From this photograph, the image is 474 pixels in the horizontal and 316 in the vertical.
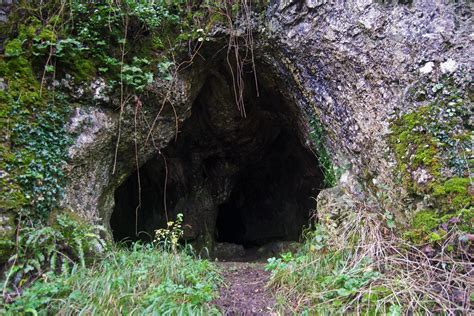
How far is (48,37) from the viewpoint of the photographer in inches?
130

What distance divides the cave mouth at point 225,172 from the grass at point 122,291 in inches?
81.8

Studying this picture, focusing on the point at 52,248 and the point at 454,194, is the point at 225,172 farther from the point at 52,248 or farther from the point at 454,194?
the point at 454,194

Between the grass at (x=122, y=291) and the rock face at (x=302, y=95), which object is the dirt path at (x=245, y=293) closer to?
the grass at (x=122, y=291)

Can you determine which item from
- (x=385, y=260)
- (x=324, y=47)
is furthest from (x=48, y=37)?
(x=385, y=260)

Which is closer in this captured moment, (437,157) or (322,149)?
(437,157)

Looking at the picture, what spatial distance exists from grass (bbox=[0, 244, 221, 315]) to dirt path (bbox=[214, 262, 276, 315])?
0.13m

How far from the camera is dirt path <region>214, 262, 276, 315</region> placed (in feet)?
8.57

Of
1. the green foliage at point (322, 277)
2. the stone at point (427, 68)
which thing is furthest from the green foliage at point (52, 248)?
the stone at point (427, 68)

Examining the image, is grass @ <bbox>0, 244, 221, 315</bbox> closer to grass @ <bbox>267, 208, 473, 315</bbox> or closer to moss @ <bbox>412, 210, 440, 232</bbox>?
grass @ <bbox>267, 208, 473, 315</bbox>

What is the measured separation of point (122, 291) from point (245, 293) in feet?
3.28

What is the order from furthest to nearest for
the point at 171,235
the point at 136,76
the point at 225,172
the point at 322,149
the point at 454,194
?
the point at 225,172
the point at 322,149
the point at 136,76
the point at 171,235
the point at 454,194

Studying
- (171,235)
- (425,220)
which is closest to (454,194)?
(425,220)

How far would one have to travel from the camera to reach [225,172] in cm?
730

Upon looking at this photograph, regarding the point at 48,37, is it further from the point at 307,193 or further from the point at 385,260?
the point at 307,193
